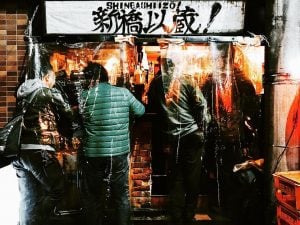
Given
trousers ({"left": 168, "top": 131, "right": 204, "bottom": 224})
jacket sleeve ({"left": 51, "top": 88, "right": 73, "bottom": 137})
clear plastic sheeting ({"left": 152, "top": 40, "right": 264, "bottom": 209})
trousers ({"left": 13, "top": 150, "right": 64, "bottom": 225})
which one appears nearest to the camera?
trousers ({"left": 13, "top": 150, "right": 64, "bottom": 225})

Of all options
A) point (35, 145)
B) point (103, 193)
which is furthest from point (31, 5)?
point (103, 193)

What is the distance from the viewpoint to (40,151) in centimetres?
748

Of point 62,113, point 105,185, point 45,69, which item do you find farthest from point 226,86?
point 45,69

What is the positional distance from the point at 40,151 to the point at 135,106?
1915 millimetres

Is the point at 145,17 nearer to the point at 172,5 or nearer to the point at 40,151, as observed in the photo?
the point at 172,5

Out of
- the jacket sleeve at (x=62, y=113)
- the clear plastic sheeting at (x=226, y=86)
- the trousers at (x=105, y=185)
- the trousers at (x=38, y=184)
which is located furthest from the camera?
the clear plastic sheeting at (x=226, y=86)

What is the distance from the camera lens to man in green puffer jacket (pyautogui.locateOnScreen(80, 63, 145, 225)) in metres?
7.50

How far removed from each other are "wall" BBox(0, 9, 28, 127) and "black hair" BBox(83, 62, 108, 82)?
1.31 meters

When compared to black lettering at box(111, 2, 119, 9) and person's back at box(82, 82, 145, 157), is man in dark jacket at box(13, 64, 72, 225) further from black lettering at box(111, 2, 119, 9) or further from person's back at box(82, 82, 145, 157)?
black lettering at box(111, 2, 119, 9)

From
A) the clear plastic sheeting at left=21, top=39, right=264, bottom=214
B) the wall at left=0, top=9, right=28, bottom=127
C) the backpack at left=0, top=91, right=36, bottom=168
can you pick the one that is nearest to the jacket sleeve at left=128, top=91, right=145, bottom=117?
the clear plastic sheeting at left=21, top=39, right=264, bottom=214

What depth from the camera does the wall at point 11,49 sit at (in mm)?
7922

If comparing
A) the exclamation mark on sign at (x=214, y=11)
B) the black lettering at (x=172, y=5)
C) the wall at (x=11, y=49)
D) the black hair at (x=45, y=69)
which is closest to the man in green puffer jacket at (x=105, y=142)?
the black hair at (x=45, y=69)

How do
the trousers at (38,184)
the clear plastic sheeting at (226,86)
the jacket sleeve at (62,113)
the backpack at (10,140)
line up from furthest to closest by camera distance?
the clear plastic sheeting at (226,86) → the jacket sleeve at (62,113) → the trousers at (38,184) → the backpack at (10,140)

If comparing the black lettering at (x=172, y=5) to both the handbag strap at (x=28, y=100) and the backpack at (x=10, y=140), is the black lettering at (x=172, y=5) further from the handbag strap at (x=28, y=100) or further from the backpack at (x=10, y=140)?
the backpack at (x=10, y=140)
